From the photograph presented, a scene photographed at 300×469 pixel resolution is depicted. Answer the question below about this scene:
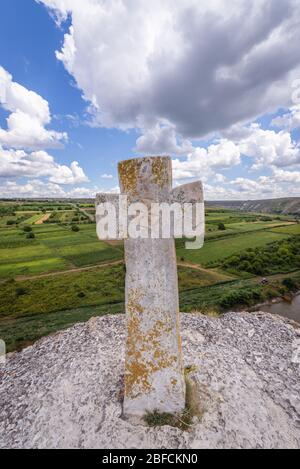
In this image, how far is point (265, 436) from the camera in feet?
16.2

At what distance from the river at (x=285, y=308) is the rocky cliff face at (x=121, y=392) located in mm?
17333

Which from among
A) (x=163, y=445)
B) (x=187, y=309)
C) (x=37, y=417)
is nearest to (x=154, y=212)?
(x=163, y=445)

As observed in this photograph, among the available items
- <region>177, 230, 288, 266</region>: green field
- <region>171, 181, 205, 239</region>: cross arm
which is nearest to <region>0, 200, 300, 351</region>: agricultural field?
<region>177, 230, 288, 266</region>: green field

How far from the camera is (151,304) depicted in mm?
4930

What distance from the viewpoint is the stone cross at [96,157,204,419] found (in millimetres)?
4711

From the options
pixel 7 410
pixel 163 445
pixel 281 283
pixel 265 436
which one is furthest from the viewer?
pixel 281 283

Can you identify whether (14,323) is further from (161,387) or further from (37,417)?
(161,387)

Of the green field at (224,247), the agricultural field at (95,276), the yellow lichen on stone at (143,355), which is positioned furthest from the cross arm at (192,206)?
the green field at (224,247)

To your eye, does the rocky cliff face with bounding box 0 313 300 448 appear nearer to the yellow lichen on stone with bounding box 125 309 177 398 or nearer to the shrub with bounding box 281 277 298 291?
the yellow lichen on stone with bounding box 125 309 177 398

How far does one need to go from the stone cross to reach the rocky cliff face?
1.87 feet

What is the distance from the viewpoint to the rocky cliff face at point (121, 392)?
4879 mm

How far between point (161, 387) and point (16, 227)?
83.3 metres

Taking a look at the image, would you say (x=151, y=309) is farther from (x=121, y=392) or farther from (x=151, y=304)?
(x=121, y=392)

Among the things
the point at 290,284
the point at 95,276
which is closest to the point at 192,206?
the point at 290,284
